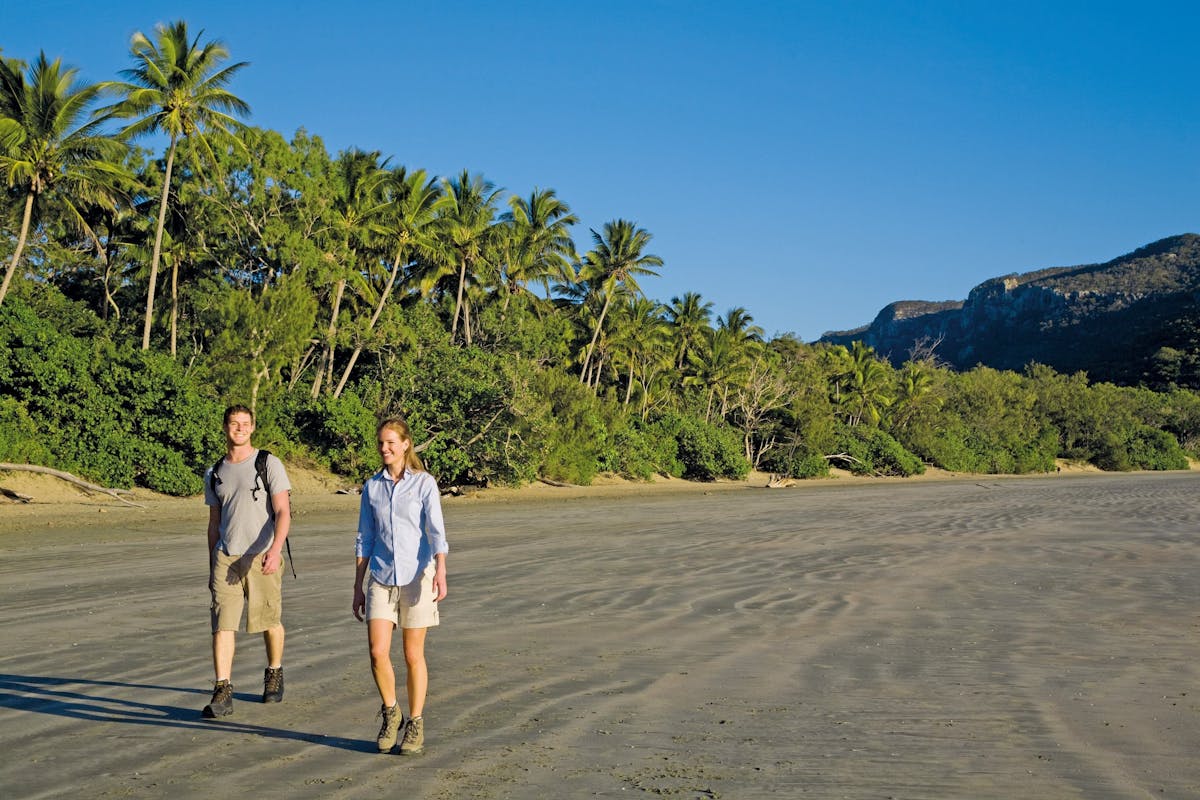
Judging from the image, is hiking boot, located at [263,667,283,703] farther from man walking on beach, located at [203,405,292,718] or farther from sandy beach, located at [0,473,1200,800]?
man walking on beach, located at [203,405,292,718]

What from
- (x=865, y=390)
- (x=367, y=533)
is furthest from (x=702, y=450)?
(x=367, y=533)

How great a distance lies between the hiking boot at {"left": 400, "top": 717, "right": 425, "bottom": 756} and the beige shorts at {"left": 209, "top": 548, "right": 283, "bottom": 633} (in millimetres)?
1263

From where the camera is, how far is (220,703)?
5.11 m

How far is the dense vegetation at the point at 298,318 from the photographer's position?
76.9ft

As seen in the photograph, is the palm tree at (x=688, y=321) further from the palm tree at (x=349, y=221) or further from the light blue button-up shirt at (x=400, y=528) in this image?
the light blue button-up shirt at (x=400, y=528)

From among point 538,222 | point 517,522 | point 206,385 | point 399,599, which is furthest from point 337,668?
point 538,222

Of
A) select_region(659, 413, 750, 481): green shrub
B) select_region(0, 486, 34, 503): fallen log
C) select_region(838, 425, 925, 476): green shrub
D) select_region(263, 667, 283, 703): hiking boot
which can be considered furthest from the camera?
select_region(838, 425, 925, 476): green shrub

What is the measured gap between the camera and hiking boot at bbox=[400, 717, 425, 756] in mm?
4527

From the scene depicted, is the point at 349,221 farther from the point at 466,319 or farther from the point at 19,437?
the point at 19,437

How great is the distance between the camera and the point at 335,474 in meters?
29.7

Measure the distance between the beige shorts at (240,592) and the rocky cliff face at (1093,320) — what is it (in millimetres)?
69797

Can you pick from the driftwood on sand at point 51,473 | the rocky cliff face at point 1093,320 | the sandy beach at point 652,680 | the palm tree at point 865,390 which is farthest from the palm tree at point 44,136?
the rocky cliff face at point 1093,320

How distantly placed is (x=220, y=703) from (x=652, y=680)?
100 inches

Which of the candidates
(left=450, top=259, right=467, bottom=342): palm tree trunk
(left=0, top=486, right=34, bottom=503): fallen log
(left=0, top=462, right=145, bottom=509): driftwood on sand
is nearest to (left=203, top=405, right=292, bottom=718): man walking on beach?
(left=0, top=462, right=145, bottom=509): driftwood on sand
